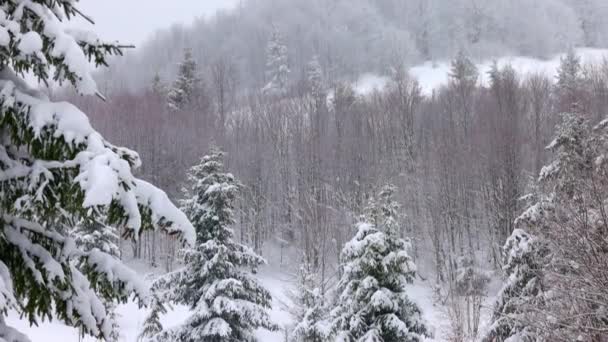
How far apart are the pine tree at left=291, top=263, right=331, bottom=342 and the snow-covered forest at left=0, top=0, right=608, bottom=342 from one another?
9 centimetres

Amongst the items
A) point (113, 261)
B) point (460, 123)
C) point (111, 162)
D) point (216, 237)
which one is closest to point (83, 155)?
point (111, 162)

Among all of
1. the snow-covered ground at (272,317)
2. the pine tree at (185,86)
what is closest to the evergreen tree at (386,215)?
the snow-covered ground at (272,317)

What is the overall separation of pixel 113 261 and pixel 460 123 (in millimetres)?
31536

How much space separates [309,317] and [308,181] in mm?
17911

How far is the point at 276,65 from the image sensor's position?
180 feet

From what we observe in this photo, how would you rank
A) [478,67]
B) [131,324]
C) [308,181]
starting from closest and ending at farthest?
[131,324] < [308,181] < [478,67]

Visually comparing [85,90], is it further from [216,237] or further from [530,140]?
[530,140]

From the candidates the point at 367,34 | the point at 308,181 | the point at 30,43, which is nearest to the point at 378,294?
the point at 30,43

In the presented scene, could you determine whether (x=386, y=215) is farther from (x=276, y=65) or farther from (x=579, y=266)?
(x=276, y=65)

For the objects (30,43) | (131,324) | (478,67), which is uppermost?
(478,67)

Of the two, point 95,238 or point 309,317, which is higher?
point 95,238

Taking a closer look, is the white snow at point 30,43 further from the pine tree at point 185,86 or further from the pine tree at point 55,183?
the pine tree at point 185,86

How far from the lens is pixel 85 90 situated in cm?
307

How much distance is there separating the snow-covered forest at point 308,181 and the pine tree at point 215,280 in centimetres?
5
